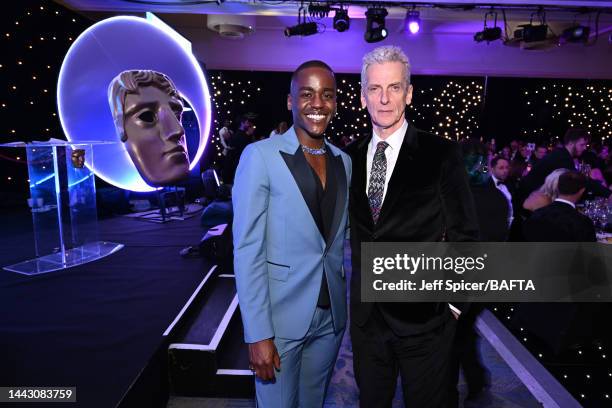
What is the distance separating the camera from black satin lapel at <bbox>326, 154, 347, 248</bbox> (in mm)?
1610

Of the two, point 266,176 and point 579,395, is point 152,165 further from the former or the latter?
point 579,395

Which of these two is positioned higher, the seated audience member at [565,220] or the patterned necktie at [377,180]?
the patterned necktie at [377,180]

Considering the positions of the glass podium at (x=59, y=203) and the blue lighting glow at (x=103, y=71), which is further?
the blue lighting glow at (x=103, y=71)

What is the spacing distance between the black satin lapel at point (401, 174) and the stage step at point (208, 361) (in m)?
1.59

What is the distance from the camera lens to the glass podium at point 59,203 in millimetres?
3854

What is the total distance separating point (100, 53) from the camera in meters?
4.55

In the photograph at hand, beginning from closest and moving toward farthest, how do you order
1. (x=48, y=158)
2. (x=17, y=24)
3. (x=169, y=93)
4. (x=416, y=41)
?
(x=48, y=158)
(x=169, y=93)
(x=17, y=24)
(x=416, y=41)

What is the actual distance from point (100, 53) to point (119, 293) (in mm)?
2910

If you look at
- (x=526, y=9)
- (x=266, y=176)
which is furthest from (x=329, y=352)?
(x=526, y=9)

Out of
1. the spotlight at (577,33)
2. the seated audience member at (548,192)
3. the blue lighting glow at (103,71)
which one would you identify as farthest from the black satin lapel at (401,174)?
the spotlight at (577,33)

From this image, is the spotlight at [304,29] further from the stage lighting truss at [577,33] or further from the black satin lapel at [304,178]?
the black satin lapel at [304,178]

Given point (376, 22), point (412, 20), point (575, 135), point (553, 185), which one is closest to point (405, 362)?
point (553, 185)

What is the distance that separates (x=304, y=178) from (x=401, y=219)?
0.42 meters

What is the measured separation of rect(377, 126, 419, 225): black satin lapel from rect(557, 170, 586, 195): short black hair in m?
2.10
